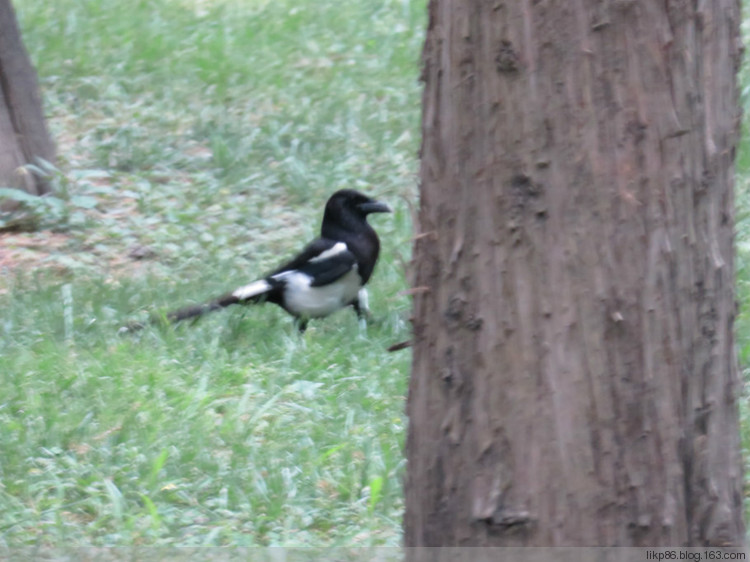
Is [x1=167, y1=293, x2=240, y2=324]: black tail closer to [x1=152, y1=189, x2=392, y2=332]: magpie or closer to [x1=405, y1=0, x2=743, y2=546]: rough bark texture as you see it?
[x1=152, y1=189, x2=392, y2=332]: magpie

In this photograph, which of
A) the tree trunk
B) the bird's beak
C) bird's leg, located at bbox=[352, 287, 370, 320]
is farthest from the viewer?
the tree trunk

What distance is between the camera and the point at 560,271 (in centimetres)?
246

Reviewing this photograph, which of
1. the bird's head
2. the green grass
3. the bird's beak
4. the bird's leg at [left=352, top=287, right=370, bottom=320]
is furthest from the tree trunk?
the bird's leg at [left=352, top=287, right=370, bottom=320]

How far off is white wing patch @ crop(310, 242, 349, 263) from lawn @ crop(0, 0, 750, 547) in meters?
0.35

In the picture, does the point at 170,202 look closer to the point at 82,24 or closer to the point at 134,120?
the point at 134,120

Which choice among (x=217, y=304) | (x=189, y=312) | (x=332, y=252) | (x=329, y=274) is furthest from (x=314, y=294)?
(x=189, y=312)

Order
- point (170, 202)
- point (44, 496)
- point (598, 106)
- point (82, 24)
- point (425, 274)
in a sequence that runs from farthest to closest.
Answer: point (82, 24) < point (170, 202) < point (44, 496) < point (425, 274) < point (598, 106)

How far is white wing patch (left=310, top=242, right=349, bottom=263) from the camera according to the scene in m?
6.21

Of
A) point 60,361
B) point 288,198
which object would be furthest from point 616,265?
point 288,198

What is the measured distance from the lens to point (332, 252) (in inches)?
245

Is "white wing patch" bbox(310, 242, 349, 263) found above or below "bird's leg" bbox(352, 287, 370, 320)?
above

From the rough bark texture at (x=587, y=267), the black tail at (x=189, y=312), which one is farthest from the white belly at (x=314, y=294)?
the rough bark texture at (x=587, y=267)

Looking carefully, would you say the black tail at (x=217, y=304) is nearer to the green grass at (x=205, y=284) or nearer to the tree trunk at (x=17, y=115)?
the green grass at (x=205, y=284)

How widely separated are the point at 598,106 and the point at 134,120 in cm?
767
